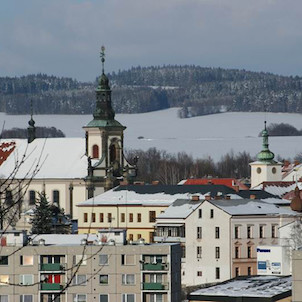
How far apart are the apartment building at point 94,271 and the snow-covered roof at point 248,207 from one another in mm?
21867

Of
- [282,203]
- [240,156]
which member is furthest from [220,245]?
[240,156]

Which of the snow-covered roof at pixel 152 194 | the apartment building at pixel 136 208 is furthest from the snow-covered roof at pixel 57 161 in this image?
the apartment building at pixel 136 208

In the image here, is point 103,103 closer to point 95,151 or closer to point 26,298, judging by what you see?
point 95,151

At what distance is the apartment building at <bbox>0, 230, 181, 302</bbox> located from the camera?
5966 cm

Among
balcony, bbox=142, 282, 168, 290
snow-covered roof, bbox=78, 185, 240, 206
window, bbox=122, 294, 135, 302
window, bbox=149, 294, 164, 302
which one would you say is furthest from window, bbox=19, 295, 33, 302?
snow-covered roof, bbox=78, 185, 240, 206

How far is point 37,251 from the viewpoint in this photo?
200 ft

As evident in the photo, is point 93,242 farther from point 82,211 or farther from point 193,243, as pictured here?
point 82,211

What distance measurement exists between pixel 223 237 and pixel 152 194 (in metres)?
17.1

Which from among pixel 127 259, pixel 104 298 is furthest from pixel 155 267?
pixel 104 298

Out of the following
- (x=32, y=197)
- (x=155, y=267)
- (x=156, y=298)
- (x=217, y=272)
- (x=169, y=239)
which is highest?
(x=32, y=197)

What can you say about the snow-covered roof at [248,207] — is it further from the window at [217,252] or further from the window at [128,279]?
the window at [128,279]

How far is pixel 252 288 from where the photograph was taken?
54.8m

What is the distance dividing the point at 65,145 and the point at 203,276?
3958 cm

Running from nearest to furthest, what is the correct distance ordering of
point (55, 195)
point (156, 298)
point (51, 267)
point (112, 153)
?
point (51, 267) < point (156, 298) < point (55, 195) < point (112, 153)
